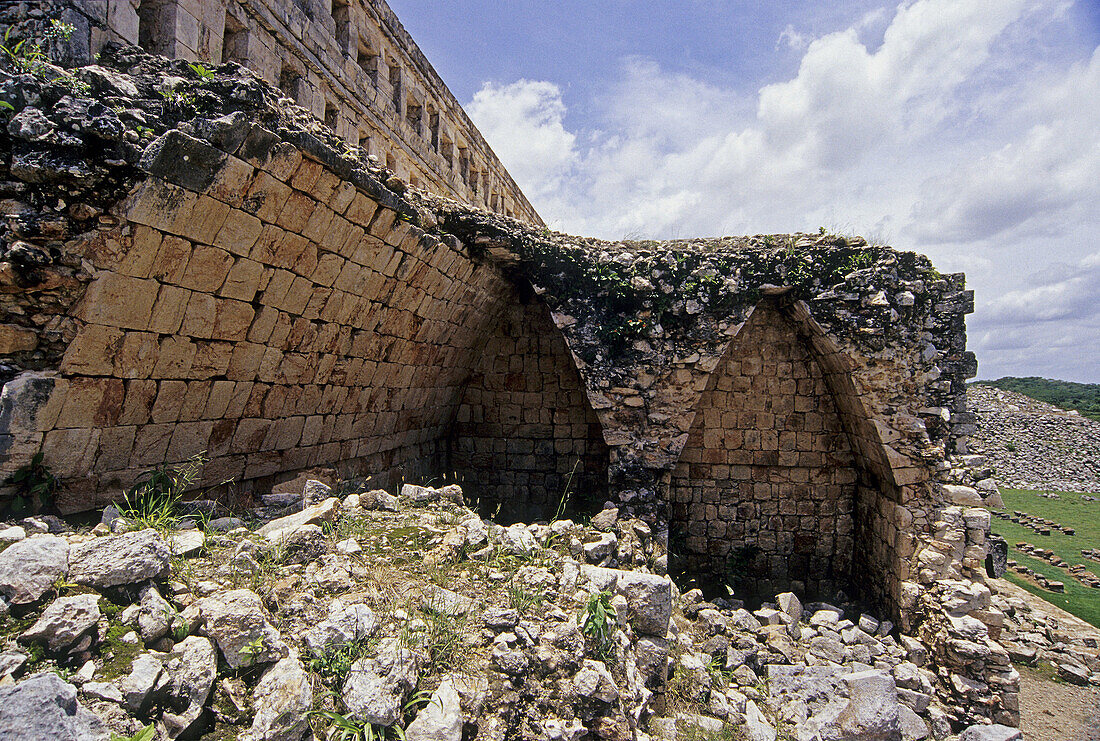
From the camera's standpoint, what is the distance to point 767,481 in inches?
312

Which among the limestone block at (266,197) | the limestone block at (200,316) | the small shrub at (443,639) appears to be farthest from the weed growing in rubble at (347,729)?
the limestone block at (266,197)

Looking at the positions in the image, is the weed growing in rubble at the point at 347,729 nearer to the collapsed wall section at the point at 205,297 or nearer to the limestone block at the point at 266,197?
the collapsed wall section at the point at 205,297

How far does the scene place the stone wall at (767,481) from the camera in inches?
309

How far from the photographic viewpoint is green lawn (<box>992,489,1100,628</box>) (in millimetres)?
11047

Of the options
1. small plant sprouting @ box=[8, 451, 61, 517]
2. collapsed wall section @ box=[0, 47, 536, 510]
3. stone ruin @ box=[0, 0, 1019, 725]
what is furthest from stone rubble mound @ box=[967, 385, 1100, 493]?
small plant sprouting @ box=[8, 451, 61, 517]

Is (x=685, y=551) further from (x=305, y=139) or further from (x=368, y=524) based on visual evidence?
(x=305, y=139)

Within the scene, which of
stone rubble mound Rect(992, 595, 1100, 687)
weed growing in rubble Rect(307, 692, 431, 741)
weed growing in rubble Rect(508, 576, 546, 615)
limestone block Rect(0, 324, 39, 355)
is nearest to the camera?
weed growing in rubble Rect(307, 692, 431, 741)

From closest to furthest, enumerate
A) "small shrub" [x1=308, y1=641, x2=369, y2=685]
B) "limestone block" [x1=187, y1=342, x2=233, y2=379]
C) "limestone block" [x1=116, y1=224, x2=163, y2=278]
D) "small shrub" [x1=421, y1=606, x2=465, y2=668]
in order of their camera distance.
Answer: "small shrub" [x1=308, y1=641, x2=369, y2=685] → "small shrub" [x1=421, y1=606, x2=465, y2=668] → "limestone block" [x1=116, y1=224, x2=163, y2=278] → "limestone block" [x1=187, y1=342, x2=233, y2=379]

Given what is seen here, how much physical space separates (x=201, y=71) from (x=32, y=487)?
2.82 m

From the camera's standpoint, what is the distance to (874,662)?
19.6 feet

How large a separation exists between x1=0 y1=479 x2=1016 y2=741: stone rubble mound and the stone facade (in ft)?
11.1

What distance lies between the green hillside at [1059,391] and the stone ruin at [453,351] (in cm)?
3685

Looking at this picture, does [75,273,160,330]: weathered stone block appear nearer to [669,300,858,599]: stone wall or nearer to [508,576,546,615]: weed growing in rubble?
[508,576,546,615]: weed growing in rubble

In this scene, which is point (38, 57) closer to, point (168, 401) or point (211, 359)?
point (211, 359)
